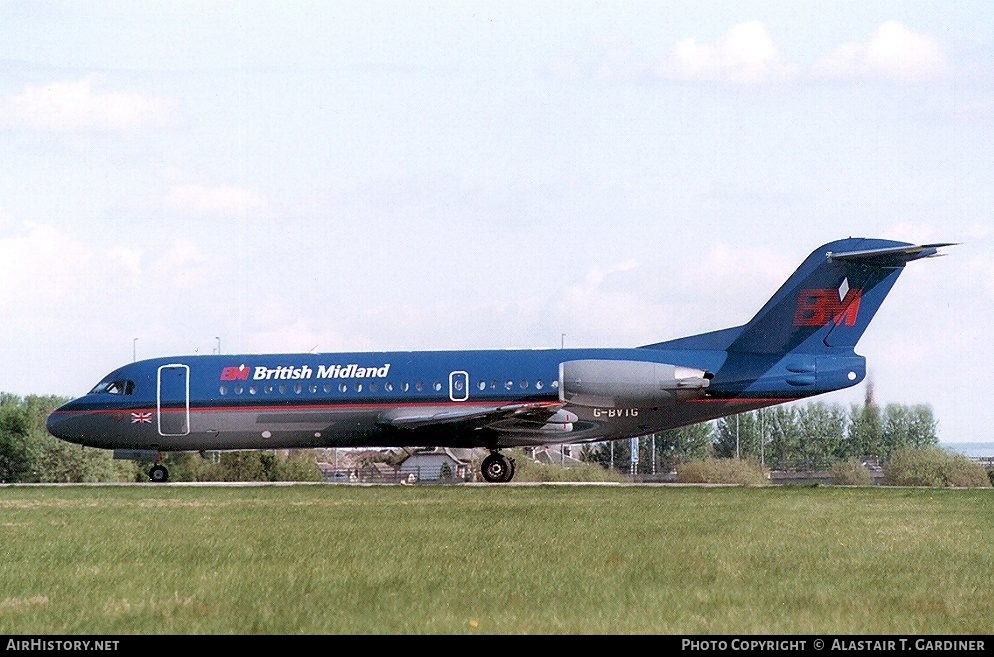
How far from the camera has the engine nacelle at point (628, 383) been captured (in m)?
36.1

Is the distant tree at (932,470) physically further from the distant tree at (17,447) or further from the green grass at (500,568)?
the distant tree at (17,447)

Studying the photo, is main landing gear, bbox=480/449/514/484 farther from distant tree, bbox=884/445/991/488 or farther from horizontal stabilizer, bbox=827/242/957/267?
distant tree, bbox=884/445/991/488

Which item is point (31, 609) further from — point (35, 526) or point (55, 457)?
point (55, 457)

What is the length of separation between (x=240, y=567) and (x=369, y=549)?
2.23m

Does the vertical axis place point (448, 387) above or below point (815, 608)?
above

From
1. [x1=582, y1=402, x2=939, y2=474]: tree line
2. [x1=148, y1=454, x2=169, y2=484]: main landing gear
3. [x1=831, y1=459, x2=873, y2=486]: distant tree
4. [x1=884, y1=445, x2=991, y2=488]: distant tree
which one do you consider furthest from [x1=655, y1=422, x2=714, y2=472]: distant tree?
[x1=148, y1=454, x2=169, y2=484]: main landing gear

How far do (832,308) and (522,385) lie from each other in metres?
7.89

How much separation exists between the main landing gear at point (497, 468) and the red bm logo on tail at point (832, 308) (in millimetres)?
8331

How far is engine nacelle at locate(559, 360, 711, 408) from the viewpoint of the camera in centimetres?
3606

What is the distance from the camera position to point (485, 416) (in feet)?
120

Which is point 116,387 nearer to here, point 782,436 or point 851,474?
point 851,474

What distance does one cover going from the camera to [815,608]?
40.6 feet

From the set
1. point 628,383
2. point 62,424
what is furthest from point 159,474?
point 628,383
